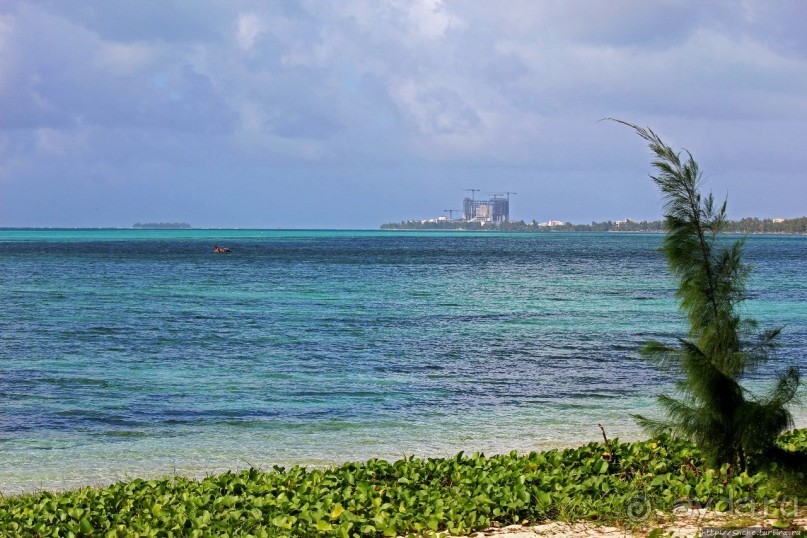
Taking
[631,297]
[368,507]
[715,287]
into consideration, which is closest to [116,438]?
[368,507]

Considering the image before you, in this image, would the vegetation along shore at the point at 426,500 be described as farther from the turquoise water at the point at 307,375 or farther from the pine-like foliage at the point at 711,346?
the turquoise water at the point at 307,375

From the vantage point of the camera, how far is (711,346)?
30.2 ft

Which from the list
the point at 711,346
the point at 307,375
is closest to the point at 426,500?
the point at 711,346

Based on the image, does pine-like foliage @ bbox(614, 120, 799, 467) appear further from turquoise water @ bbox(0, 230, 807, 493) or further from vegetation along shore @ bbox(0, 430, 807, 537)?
turquoise water @ bbox(0, 230, 807, 493)

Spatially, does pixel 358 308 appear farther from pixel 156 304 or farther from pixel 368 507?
pixel 368 507

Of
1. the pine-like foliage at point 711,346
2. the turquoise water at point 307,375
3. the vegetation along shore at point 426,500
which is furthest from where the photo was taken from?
the turquoise water at point 307,375

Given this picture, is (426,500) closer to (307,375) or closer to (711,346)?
(711,346)

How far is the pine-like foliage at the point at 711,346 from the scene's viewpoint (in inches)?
352

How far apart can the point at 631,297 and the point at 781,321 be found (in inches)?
526

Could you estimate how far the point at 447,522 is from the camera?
7.63 meters

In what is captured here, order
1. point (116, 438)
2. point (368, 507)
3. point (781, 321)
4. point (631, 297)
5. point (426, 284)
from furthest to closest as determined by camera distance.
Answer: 1. point (426, 284)
2. point (631, 297)
3. point (781, 321)
4. point (116, 438)
5. point (368, 507)

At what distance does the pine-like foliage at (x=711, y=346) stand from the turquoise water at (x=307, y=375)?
16.9ft

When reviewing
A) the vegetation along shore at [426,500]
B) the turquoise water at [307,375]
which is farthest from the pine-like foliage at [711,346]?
the turquoise water at [307,375]

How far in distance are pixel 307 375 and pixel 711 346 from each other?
1419 centimetres
